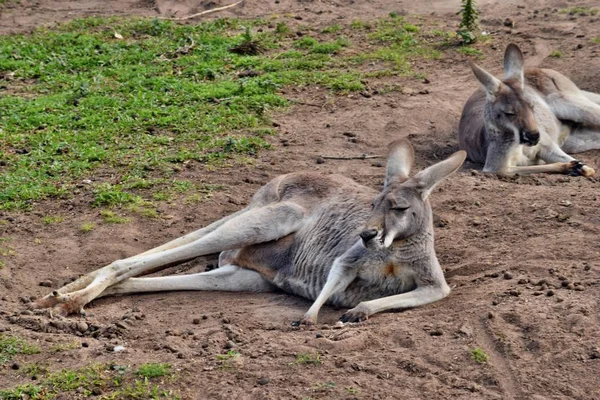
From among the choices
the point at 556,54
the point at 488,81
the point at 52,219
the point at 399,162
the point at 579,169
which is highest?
the point at 399,162

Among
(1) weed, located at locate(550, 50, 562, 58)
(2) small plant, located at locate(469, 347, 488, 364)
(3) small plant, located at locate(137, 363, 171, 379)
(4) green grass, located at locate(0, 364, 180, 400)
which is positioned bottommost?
(4) green grass, located at locate(0, 364, 180, 400)

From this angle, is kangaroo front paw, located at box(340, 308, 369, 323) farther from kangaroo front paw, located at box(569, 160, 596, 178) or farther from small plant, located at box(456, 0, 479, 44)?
small plant, located at box(456, 0, 479, 44)

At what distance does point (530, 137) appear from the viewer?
8.46 metres

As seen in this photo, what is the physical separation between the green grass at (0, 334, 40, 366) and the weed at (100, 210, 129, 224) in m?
1.99

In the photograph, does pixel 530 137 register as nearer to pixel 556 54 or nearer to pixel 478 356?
pixel 556 54

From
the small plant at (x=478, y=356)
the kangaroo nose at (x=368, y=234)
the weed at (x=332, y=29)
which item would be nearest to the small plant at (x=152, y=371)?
the kangaroo nose at (x=368, y=234)

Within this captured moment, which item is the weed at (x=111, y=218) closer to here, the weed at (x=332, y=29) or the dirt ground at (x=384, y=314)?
the dirt ground at (x=384, y=314)

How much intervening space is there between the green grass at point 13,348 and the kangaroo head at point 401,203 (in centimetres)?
178

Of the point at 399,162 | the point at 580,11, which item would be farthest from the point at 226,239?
the point at 580,11

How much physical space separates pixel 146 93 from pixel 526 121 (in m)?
3.43

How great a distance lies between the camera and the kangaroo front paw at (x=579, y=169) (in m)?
8.16

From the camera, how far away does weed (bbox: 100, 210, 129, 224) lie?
731 centimetres

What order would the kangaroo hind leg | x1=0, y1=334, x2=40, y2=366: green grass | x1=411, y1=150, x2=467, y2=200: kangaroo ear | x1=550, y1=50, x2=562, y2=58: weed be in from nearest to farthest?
x1=0, y1=334, x2=40, y2=366: green grass, x1=411, y1=150, x2=467, y2=200: kangaroo ear, the kangaroo hind leg, x1=550, y1=50, x2=562, y2=58: weed

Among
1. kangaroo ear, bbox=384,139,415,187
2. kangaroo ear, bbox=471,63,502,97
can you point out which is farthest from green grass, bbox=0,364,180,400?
kangaroo ear, bbox=471,63,502,97
